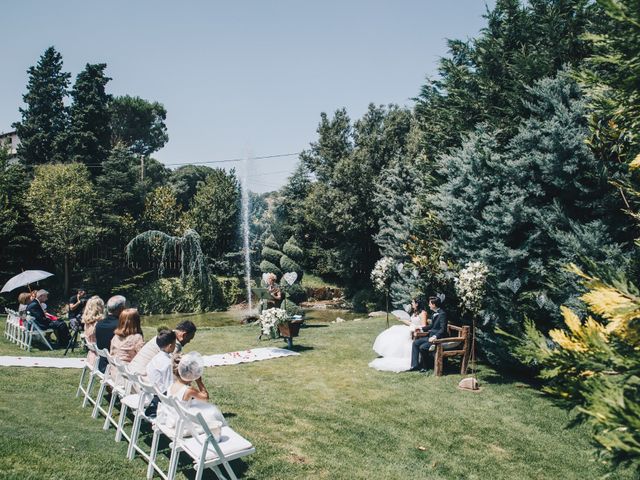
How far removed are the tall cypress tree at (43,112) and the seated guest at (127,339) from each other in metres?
32.4

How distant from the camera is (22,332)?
1335cm

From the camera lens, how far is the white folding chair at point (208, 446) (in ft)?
16.0

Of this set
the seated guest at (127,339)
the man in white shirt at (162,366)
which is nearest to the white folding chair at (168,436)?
the man in white shirt at (162,366)

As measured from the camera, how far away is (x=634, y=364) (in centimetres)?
327

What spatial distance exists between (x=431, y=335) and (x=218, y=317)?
14.5 m

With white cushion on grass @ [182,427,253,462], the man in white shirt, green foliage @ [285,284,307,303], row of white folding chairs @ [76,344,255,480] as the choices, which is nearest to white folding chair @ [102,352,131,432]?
row of white folding chairs @ [76,344,255,480]

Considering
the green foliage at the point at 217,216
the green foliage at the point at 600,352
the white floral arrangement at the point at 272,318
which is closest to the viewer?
the green foliage at the point at 600,352

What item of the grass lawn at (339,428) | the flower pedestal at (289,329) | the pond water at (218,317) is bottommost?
the pond water at (218,317)

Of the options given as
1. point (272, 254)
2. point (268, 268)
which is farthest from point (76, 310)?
point (272, 254)

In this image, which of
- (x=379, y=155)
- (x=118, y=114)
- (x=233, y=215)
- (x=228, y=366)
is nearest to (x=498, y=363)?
(x=228, y=366)

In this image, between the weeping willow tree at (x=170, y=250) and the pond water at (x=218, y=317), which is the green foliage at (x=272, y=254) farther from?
the pond water at (x=218, y=317)

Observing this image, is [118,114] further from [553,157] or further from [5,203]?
[553,157]

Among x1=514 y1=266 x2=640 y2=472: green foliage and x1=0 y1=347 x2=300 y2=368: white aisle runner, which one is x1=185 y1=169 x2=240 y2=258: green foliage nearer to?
x1=0 y1=347 x2=300 y2=368: white aisle runner

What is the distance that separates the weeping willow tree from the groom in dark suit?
17078 mm
